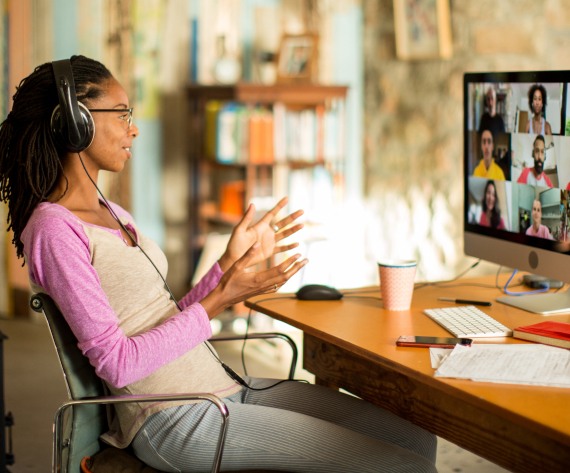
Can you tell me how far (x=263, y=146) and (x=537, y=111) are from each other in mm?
2638

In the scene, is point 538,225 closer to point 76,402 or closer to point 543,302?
point 543,302

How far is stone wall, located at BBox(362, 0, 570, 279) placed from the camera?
3.89 m

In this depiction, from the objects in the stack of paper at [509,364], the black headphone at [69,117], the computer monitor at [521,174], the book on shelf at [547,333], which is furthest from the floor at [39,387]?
the black headphone at [69,117]

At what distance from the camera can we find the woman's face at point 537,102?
198 centimetres

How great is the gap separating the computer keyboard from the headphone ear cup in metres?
0.82

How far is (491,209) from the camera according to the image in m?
2.20

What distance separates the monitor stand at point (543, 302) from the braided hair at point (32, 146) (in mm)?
1066

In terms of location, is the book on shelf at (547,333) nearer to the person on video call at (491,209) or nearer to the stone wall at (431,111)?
the person on video call at (491,209)

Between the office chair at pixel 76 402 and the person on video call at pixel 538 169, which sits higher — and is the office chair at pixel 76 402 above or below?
below

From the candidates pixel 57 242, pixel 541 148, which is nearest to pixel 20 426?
pixel 57 242

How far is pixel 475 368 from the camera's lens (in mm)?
1519

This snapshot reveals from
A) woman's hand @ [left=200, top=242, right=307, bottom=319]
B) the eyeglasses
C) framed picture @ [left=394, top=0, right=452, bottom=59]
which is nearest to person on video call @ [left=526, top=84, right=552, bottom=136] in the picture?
woman's hand @ [left=200, top=242, right=307, bottom=319]

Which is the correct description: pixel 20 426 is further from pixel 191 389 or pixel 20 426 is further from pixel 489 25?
pixel 489 25

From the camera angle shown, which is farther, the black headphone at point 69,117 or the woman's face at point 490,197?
the woman's face at point 490,197
